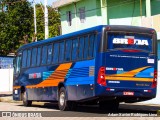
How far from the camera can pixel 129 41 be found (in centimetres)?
1838

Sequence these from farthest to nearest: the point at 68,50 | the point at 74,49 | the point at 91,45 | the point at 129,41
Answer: the point at 68,50
the point at 74,49
the point at 91,45
the point at 129,41

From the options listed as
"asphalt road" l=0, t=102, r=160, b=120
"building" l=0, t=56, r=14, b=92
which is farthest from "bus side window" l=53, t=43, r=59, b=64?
"building" l=0, t=56, r=14, b=92

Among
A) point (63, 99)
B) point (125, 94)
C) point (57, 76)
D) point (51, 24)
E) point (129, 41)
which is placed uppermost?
point (51, 24)

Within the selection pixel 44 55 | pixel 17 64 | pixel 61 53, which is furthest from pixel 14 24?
pixel 61 53

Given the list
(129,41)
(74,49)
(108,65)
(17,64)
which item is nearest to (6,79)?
(17,64)

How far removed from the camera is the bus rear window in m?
18.1

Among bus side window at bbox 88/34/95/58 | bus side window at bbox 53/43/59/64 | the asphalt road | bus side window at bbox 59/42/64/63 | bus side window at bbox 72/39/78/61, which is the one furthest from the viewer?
bus side window at bbox 53/43/59/64

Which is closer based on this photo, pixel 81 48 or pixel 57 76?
pixel 81 48

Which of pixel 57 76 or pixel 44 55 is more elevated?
pixel 44 55

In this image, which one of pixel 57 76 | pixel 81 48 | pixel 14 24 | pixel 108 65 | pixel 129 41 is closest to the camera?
pixel 108 65

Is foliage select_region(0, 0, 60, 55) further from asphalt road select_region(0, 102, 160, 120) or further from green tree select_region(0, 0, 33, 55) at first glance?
asphalt road select_region(0, 102, 160, 120)

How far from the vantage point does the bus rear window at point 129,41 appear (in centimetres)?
1806

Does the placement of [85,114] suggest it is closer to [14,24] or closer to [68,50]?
[68,50]

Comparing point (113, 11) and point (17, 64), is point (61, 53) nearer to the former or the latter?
point (17, 64)
